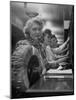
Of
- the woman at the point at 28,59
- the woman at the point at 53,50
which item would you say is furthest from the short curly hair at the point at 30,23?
the woman at the point at 53,50

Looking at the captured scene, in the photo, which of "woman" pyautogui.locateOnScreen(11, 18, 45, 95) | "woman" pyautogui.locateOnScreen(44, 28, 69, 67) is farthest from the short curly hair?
"woman" pyautogui.locateOnScreen(44, 28, 69, 67)

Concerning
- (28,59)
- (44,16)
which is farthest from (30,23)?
(28,59)

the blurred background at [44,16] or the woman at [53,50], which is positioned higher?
the blurred background at [44,16]

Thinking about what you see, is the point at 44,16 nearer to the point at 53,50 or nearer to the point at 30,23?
the point at 30,23

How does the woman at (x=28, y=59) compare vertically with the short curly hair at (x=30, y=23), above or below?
below

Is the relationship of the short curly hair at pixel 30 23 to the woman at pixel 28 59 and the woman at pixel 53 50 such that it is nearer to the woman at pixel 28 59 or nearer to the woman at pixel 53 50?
the woman at pixel 28 59

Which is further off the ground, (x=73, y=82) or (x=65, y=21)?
(x=65, y=21)

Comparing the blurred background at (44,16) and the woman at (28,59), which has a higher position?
the blurred background at (44,16)

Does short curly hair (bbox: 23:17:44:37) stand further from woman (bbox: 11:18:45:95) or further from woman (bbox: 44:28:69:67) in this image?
woman (bbox: 44:28:69:67)

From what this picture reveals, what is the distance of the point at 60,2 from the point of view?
2396 millimetres

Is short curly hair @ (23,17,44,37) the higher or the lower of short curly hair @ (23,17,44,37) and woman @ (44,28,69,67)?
the higher

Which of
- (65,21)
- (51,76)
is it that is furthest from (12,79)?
(65,21)
